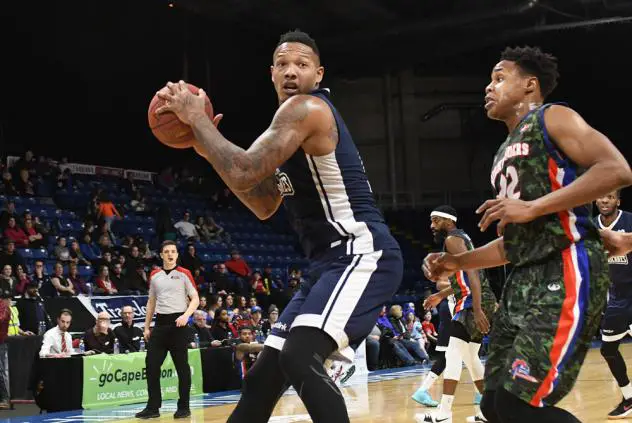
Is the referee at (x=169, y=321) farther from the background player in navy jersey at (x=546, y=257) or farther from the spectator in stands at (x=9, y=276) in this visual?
the background player in navy jersey at (x=546, y=257)

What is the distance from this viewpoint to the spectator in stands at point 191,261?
17.5 meters

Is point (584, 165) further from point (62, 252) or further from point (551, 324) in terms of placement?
point (62, 252)

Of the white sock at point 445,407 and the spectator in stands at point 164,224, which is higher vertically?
the spectator in stands at point 164,224

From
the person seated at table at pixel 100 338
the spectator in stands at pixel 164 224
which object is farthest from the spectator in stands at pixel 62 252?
the person seated at table at pixel 100 338

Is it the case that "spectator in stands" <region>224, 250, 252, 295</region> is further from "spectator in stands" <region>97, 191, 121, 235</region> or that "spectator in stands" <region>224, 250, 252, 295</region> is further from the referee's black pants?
the referee's black pants

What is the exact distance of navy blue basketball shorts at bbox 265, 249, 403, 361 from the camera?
339cm

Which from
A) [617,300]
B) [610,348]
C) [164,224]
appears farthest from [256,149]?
Result: [164,224]

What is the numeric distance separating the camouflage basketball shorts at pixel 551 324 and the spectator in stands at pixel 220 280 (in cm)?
1354

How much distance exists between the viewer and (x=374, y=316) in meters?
3.53

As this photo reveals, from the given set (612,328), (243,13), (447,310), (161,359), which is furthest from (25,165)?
(612,328)

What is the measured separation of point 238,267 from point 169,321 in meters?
9.13

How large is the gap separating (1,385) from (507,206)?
8963mm

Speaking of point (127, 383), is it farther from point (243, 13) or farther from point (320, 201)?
point (243, 13)

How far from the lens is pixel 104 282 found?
14.8 metres
